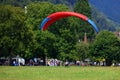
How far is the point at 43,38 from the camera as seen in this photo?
72.2m

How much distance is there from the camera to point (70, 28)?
78.6 m

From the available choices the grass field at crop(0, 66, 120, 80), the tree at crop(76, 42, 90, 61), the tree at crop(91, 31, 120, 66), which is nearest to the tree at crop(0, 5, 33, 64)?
the grass field at crop(0, 66, 120, 80)

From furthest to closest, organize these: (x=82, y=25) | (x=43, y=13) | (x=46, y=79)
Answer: (x=82, y=25), (x=43, y=13), (x=46, y=79)

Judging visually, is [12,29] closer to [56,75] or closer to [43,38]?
[43,38]

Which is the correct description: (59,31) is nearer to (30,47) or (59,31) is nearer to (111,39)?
(30,47)

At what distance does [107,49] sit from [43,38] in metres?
18.8

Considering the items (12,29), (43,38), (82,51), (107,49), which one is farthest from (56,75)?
(82,51)

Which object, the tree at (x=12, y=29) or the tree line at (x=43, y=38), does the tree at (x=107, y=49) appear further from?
the tree at (x=12, y=29)

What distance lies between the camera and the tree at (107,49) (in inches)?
3381

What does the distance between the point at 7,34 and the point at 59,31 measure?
18.2 m

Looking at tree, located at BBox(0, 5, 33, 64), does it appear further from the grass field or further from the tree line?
the grass field

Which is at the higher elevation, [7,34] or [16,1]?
[16,1]

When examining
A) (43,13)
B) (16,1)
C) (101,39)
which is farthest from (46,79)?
(16,1)

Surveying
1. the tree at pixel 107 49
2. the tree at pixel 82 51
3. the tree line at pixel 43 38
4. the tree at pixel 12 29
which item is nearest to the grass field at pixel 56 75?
the tree at pixel 12 29
